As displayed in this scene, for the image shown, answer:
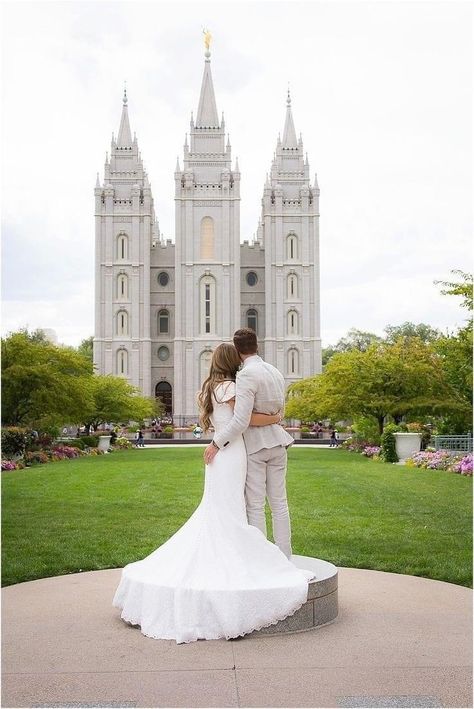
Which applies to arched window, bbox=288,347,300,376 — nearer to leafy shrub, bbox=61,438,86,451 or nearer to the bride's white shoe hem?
leafy shrub, bbox=61,438,86,451

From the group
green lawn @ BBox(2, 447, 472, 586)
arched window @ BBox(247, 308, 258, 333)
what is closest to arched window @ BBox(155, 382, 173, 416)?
arched window @ BBox(247, 308, 258, 333)

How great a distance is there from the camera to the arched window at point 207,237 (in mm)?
63375

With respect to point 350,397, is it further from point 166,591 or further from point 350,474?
point 166,591

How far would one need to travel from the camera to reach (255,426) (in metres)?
5.69

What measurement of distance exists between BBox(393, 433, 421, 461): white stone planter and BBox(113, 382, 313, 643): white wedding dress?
19511mm

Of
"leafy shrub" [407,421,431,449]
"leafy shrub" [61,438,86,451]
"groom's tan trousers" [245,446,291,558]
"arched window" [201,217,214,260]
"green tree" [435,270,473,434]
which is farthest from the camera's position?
"arched window" [201,217,214,260]

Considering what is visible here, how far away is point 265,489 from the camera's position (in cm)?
574

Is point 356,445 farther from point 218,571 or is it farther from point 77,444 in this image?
point 218,571

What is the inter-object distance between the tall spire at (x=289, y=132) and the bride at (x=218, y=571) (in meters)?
62.2

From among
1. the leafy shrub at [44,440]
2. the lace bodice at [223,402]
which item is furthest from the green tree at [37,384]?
the lace bodice at [223,402]

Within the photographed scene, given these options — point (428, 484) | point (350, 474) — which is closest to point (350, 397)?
point (350, 474)

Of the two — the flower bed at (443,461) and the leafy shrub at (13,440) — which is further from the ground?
the leafy shrub at (13,440)

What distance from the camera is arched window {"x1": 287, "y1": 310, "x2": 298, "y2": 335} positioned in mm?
63656

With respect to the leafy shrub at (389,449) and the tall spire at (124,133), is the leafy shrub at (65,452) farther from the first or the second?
the tall spire at (124,133)
